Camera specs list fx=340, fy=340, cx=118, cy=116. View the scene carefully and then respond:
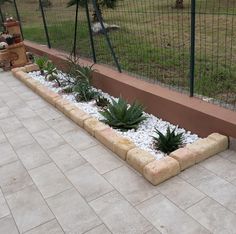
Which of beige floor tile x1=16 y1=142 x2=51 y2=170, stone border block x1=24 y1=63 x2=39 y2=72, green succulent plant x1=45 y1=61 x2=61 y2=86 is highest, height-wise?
green succulent plant x1=45 y1=61 x2=61 y2=86

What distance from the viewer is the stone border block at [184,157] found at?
11.1 feet

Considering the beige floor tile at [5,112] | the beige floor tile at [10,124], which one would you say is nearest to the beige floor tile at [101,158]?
the beige floor tile at [10,124]

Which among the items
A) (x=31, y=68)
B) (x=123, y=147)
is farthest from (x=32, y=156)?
(x=31, y=68)

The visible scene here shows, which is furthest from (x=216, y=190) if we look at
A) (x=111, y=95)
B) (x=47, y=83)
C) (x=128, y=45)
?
(x=47, y=83)

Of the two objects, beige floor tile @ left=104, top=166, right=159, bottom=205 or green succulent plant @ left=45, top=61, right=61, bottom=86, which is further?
green succulent plant @ left=45, top=61, right=61, bottom=86

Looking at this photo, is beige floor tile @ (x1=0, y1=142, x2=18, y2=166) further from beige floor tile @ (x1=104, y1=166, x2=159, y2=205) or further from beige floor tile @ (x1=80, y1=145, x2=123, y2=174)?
beige floor tile @ (x1=104, y1=166, x2=159, y2=205)

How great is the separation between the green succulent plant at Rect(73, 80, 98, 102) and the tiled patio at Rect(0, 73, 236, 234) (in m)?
1.14

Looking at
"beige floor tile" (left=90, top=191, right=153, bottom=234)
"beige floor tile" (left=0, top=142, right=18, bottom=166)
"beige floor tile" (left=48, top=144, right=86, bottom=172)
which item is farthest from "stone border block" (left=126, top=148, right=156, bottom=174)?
"beige floor tile" (left=0, top=142, right=18, bottom=166)

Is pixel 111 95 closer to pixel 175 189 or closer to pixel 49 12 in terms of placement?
pixel 175 189

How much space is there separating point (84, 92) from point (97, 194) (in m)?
2.44

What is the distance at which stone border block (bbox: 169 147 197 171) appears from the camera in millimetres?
3377

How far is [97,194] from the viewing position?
3160 millimetres

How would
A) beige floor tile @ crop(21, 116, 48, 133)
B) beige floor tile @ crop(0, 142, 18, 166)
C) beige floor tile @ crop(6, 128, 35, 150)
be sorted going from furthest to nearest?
1. beige floor tile @ crop(21, 116, 48, 133)
2. beige floor tile @ crop(6, 128, 35, 150)
3. beige floor tile @ crop(0, 142, 18, 166)

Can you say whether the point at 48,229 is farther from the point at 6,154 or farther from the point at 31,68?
the point at 31,68
